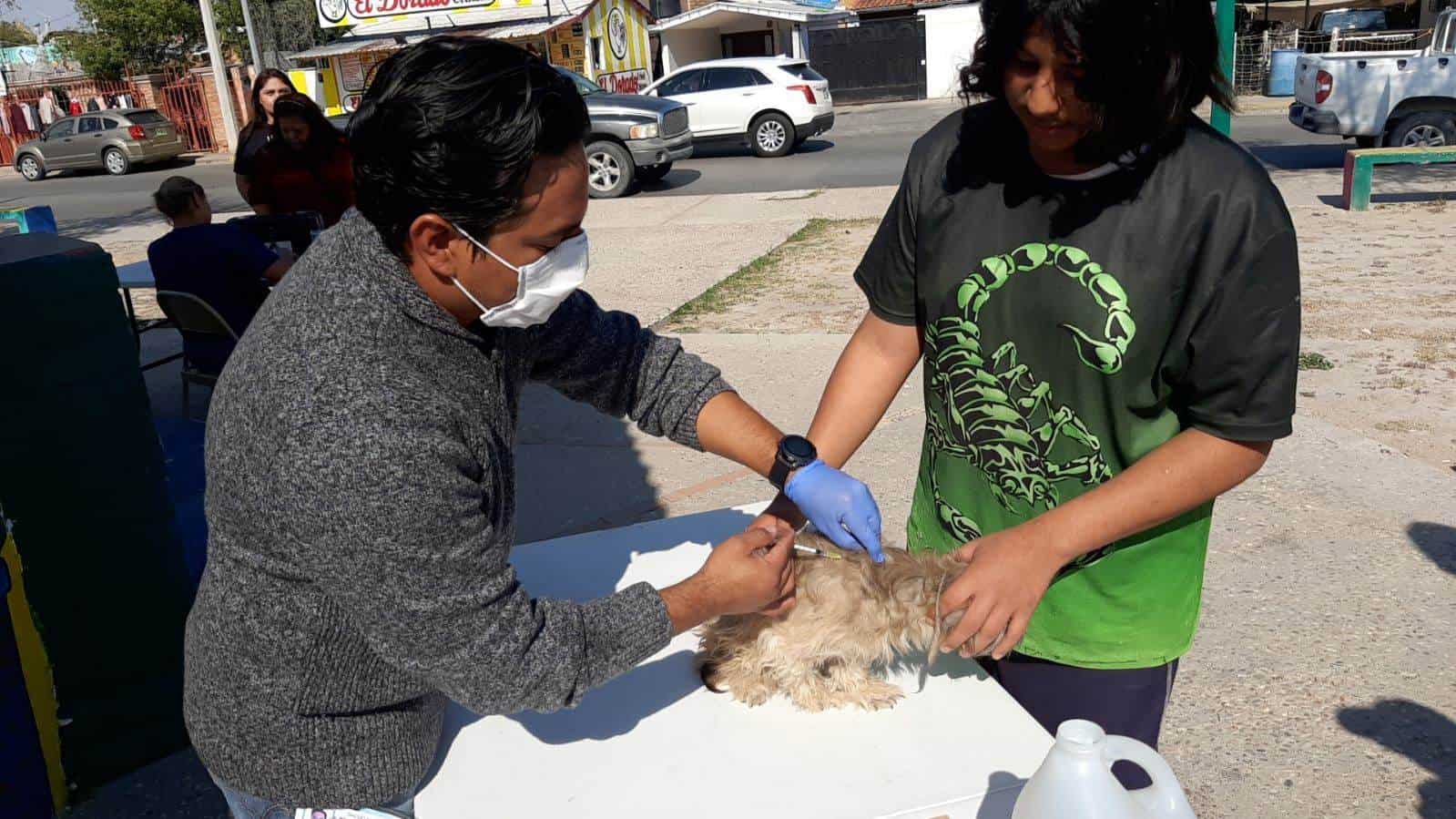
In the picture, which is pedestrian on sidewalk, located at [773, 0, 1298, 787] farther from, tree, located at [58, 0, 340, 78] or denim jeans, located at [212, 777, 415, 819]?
tree, located at [58, 0, 340, 78]

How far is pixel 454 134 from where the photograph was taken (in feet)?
4.70

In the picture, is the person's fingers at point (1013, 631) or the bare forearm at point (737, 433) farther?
the bare forearm at point (737, 433)

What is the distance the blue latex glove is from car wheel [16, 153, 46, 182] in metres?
31.3

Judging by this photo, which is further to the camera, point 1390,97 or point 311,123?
point 1390,97

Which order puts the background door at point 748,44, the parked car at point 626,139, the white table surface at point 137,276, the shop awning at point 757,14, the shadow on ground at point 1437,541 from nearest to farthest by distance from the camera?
the shadow on ground at point 1437,541, the white table surface at point 137,276, the parked car at point 626,139, the shop awning at point 757,14, the background door at point 748,44

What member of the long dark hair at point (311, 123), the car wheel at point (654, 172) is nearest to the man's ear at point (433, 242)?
the long dark hair at point (311, 123)

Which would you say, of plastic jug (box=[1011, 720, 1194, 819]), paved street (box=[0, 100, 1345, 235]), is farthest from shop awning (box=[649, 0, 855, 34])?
plastic jug (box=[1011, 720, 1194, 819])

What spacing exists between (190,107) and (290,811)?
3530 centimetres

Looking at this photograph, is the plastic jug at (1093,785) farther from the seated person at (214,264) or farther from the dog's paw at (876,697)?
the seated person at (214,264)

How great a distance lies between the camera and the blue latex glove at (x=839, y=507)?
6.56 ft

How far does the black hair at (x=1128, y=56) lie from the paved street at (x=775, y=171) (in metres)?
13.8

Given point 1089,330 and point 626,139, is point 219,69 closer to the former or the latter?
point 626,139

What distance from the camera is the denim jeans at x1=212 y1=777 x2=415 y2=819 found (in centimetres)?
173

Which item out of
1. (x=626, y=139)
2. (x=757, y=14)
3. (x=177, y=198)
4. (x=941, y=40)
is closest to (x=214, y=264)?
(x=177, y=198)
